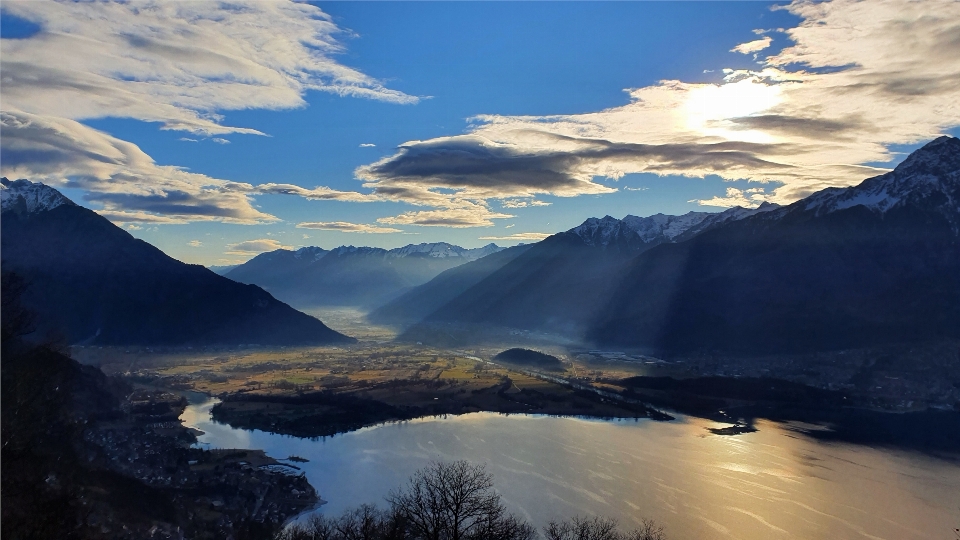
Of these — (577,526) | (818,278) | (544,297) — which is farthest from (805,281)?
(577,526)

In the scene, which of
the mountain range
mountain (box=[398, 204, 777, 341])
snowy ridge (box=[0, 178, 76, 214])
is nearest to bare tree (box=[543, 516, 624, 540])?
the mountain range

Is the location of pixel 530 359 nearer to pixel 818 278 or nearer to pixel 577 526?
pixel 818 278

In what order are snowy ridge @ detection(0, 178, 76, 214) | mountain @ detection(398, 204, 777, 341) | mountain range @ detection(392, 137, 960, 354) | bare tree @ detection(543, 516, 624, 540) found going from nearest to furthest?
bare tree @ detection(543, 516, 624, 540), mountain range @ detection(392, 137, 960, 354), snowy ridge @ detection(0, 178, 76, 214), mountain @ detection(398, 204, 777, 341)

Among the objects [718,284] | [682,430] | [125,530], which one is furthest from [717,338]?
[125,530]

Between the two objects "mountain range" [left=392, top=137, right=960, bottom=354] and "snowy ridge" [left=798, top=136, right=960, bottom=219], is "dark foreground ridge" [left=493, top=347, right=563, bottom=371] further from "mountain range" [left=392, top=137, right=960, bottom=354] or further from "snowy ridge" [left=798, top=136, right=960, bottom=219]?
"snowy ridge" [left=798, top=136, right=960, bottom=219]

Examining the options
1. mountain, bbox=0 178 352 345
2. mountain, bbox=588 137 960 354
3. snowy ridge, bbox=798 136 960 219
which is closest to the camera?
mountain, bbox=588 137 960 354

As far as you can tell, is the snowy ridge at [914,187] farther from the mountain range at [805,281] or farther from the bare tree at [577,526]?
the bare tree at [577,526]
